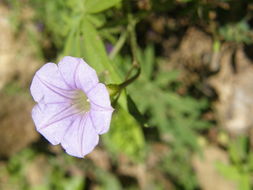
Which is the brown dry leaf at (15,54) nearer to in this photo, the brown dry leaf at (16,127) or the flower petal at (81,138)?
the brown dry leaf at (16,127)

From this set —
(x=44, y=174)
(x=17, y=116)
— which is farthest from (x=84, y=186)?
(x=17, y=116)

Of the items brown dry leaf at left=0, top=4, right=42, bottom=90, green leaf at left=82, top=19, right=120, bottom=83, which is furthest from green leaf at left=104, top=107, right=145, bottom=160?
green leaf at left=82, top=19, right=120, bottom=83

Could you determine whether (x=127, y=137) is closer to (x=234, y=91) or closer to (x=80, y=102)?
(x=234, y=91)

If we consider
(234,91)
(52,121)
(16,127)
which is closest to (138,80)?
(234,91)

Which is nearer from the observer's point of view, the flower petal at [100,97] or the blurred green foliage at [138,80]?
the flower petal at [100,97]

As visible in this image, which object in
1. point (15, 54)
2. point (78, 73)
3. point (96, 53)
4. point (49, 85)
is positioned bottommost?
point (15, 54)

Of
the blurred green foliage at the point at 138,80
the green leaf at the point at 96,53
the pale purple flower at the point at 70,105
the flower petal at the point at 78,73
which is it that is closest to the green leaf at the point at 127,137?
the blurred green foliage at the point at 138,80

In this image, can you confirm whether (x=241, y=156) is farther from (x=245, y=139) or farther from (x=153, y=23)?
(x=153, y=23)
